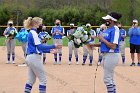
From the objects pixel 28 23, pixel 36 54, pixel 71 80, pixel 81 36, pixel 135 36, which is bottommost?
pixel 71 80

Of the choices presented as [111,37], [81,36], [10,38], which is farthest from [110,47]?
[10,38]

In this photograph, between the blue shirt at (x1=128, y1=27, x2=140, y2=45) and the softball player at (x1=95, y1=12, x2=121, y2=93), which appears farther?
the blue shirt at (x1=128, y1=27, x2=140, y2=45)

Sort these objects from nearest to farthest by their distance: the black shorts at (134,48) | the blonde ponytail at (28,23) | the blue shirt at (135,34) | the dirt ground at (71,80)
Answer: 1. the blonde ponytail at (28,23)
2. the dirt ground at (71,80)
3. the blue shirt at (135,34)
4. the black shorts at (134,48)

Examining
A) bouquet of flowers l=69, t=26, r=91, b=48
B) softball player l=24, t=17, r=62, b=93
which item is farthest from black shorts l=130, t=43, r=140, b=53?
softball player l=24, t=17, r=62, b=93

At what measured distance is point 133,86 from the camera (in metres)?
12.6

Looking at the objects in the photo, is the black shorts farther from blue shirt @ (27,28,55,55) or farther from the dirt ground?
blue shirt @ (27,28,55,55)

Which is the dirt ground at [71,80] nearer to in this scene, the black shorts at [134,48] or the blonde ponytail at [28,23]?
the black shorts at [134,48]

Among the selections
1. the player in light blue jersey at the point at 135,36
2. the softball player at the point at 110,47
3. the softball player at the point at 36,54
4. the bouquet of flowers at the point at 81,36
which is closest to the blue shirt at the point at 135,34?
the player in light blue jersey at the point at 135,36

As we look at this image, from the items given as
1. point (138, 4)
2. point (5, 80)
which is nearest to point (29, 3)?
point (138, 4)

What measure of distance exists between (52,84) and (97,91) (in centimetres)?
185

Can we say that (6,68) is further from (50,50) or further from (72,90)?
(50,50)

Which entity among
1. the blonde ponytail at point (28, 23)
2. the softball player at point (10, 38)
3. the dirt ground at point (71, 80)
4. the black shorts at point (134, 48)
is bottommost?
the dirt ground at point (71, 80)

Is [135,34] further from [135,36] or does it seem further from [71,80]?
[71,80]

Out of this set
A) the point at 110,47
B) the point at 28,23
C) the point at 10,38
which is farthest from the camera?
the point at 10,38
